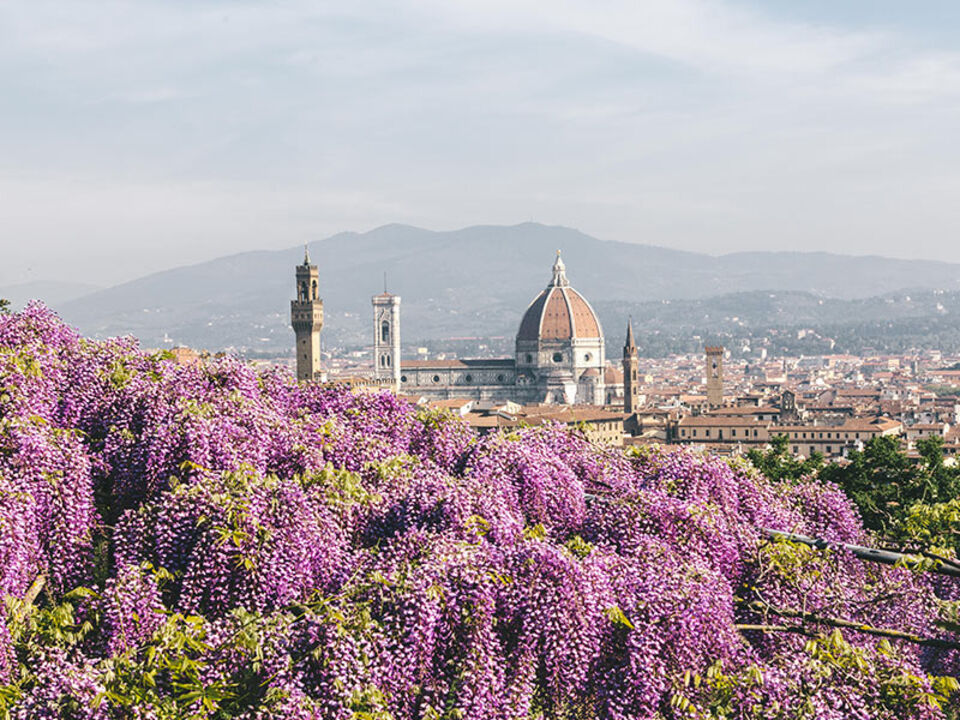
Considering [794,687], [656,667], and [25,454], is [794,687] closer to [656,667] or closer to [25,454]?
[656,667]

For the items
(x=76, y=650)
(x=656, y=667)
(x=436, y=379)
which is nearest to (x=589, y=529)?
(x=656, y=667)

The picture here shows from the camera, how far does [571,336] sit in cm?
13512

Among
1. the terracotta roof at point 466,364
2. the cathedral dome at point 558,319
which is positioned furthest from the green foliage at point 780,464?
the cathedral dome at point 558,319

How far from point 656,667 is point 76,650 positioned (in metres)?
3.62

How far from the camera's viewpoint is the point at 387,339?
13638 centimetres

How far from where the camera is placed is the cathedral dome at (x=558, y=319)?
13600cm

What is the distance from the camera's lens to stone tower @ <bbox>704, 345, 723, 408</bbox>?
108062 mm

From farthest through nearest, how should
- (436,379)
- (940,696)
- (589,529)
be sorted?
1. (436,379)
2. (589,529)
3. (940,696)

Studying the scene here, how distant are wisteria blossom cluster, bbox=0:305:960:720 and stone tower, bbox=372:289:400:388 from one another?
407 feet

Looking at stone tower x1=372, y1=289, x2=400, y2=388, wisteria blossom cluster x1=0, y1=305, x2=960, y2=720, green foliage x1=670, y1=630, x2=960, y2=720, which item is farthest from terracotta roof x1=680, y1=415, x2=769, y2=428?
green foliage x1=670, y1=630, x2=960, y2=720

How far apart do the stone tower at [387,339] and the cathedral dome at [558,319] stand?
1198cm

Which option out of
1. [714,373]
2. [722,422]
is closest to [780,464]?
[722,422]

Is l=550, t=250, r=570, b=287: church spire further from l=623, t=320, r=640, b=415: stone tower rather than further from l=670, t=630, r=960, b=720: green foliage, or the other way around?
l=670, t=630, r=960, b=720: green foliage

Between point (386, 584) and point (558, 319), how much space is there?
423 ft
